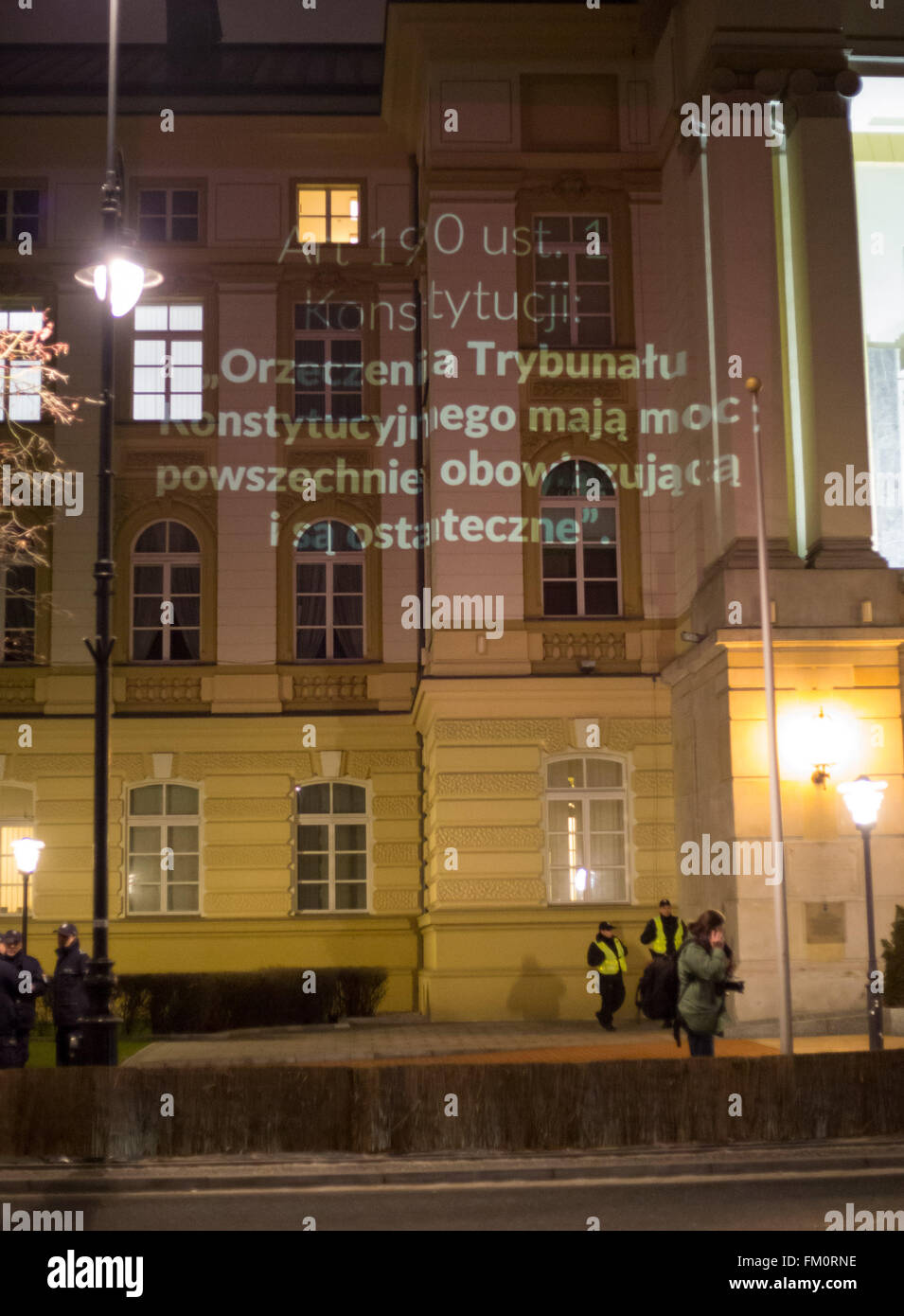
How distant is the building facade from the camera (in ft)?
77.3

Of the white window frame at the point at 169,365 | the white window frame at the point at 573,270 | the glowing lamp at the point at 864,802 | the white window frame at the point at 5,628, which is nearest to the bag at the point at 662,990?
the glowing lamp at the point at 864,802

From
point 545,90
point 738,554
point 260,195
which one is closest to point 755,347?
point 738,554

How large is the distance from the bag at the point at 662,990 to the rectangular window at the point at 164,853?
37.1 ft

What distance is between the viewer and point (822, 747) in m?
22.4

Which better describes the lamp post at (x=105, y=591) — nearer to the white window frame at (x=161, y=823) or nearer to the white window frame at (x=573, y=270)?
the white window frame at (x=573, y=270)

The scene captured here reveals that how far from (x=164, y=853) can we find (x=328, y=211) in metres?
12.6

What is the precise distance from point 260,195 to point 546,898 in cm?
1442

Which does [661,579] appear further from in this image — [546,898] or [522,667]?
[546,898]

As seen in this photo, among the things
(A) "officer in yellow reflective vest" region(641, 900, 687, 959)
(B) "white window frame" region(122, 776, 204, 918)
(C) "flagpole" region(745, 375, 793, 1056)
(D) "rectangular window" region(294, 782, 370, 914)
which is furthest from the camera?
(D) "rectangular window" region(294, 782, 370, 914)

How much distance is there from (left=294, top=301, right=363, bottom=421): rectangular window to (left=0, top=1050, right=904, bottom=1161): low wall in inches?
739

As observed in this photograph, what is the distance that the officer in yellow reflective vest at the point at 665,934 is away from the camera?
2178 centimetres

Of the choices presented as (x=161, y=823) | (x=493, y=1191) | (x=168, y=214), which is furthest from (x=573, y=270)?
(x=493, y=1191)

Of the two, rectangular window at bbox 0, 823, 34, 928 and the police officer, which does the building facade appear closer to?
rectangular window at bbox 0, 823, 34, 928

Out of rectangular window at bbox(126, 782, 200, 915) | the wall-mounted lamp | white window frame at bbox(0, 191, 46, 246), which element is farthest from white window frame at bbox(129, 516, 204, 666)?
the wall-mounted lamp
